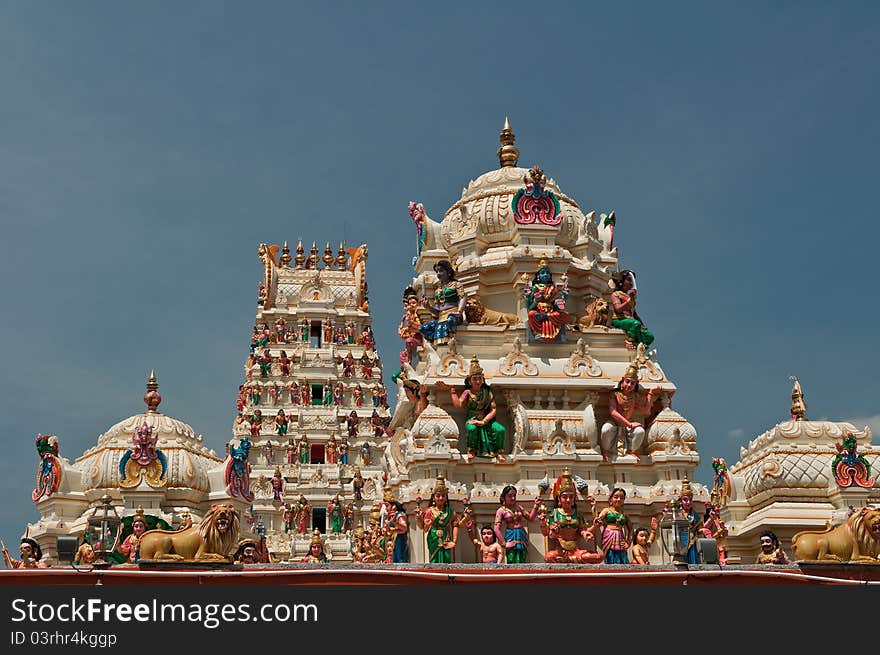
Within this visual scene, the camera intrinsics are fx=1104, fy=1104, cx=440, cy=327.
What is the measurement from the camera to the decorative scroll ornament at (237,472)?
40.2 m

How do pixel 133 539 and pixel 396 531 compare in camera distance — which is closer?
pixel 396 531

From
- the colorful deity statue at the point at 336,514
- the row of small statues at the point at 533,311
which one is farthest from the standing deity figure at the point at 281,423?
the row of small statues at the point at 533,311

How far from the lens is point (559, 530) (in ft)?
91.8

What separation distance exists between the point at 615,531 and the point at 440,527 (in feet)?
14.4

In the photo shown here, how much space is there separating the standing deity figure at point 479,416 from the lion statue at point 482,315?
3.17 metres

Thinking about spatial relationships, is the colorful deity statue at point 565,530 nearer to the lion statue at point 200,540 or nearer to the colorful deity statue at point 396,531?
the colorful deity statue at point 396,531

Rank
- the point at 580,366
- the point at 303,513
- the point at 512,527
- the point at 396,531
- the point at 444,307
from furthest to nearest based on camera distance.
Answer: the point at 303,513 < the point at 444,307 < the point at 580,366 < the point at 396,531 < the point at 512,527

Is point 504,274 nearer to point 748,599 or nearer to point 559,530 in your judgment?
point 559,530

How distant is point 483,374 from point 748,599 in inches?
583

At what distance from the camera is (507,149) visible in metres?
38.2

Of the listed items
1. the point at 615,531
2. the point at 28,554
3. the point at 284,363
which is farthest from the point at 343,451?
the point at 615,531

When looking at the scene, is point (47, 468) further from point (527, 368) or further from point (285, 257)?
point (285, 257)

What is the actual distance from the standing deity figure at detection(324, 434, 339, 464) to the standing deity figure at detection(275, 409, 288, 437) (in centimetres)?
277

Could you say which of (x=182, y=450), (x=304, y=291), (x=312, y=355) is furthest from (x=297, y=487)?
(x=182, y=450)
